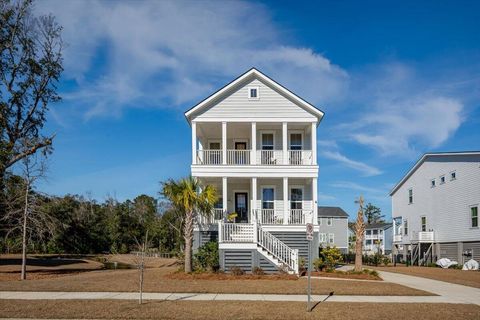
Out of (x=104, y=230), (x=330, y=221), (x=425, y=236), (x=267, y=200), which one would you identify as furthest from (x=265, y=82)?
(x=330, y=221)

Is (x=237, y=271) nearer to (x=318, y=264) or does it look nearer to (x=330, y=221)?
(x=318, y=264)

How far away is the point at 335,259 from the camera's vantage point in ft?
84.6

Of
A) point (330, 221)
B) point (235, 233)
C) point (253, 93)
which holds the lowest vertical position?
point (235, 233)

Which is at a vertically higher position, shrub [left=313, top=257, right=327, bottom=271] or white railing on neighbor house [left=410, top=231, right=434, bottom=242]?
white railing on neighbor house [left=410, top=231, right=434, bottom=242]

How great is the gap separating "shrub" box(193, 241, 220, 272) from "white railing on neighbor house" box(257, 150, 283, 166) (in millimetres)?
6189

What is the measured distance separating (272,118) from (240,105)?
2043 mm

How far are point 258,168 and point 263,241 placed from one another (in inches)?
170

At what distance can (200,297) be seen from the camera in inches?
571

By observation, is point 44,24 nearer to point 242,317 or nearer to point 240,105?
→ point 240,105

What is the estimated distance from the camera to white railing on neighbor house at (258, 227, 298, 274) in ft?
71.8

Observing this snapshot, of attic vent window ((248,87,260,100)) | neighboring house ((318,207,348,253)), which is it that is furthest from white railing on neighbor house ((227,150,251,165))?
neighboring house ((318,207,348,253))

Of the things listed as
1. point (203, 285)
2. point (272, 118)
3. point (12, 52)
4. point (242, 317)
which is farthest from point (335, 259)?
point (12, 52)

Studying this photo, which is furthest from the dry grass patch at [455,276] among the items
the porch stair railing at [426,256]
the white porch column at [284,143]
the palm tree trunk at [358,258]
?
the porch stair railing at [426,256]

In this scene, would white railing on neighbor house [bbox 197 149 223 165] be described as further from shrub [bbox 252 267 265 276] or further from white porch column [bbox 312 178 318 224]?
shrub [bbox 252 267 265 276]
